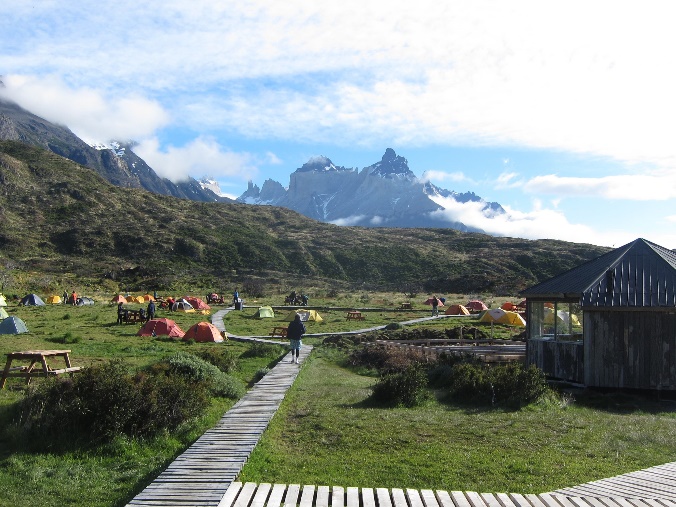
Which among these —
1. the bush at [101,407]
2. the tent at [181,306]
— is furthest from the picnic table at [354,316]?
the bush at [101,407]

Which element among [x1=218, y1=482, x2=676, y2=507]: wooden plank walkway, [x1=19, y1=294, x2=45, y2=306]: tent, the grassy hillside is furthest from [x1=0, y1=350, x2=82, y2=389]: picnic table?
the grassy hillside

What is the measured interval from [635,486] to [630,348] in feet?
Result: 29.4

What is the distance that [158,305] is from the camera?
48.2m

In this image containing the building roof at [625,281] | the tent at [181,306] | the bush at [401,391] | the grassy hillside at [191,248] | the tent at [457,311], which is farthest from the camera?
the grassy hillside at [191,248]

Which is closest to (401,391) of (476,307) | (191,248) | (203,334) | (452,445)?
(452,445)

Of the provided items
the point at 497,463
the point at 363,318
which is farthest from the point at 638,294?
the point at 363,318

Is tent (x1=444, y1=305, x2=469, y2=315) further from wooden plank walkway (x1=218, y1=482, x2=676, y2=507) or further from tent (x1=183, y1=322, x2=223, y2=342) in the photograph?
wooden plank walkway (x1=218, y1=482, x2=676, y2=507)

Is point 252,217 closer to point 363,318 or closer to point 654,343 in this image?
point 363,318

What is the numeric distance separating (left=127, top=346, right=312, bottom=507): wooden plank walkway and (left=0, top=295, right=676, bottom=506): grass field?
259 millimetres

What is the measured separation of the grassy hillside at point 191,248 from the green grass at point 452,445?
5564 cm

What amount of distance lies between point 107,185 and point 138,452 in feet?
363

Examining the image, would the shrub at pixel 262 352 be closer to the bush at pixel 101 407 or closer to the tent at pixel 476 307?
the bush at pixel 101 407

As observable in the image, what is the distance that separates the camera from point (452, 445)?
9852mm

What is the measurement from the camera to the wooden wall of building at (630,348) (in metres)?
15.5
